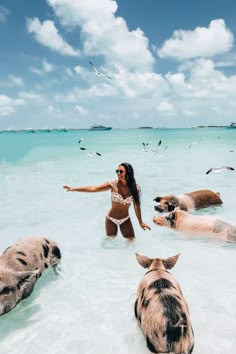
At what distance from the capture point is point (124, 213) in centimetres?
705

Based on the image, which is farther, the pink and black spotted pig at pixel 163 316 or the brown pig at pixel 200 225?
the brown pig at pixel 200 225

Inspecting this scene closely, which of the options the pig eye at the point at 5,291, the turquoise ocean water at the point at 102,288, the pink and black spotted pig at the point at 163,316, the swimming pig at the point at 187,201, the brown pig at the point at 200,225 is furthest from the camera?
the swimming pig at the point at 187,201

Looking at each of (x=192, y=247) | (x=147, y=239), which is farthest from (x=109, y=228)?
(x=192, y=247)

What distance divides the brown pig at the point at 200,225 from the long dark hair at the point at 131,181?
5.61 ft

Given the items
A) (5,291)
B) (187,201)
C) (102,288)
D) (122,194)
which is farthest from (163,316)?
(187,201)

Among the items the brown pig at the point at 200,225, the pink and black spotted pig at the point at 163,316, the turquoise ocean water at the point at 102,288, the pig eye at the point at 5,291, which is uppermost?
the pink and black spotted pig at the point at 163,316

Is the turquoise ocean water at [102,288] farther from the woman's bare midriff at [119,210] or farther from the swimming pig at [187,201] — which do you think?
the woman's bare midriff at [119,210]

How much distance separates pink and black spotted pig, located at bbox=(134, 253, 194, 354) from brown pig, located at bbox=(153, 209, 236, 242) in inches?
148

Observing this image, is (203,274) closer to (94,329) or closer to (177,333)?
(94,329)

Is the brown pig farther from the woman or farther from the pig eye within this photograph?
the pig eye

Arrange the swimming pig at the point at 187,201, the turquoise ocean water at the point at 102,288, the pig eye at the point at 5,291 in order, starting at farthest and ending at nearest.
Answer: the swimming pig at the point at 187,201
the pig eye at the point at 5,291
the turquoise ocean water at the point at 102,288

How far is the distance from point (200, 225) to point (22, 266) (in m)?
4.30

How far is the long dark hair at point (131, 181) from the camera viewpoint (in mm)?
6545

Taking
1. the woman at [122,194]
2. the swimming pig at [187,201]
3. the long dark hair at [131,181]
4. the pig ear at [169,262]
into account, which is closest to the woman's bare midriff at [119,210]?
the woman at [122,194]
